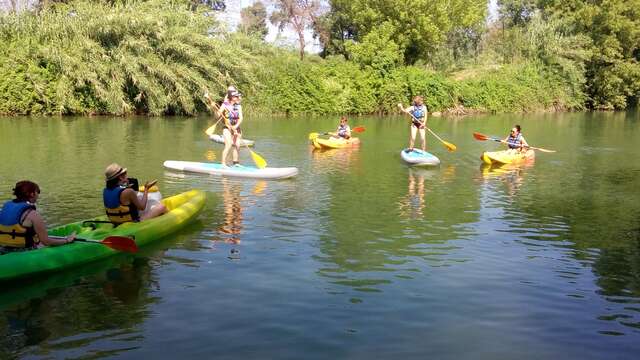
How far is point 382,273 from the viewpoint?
7832 millimetres

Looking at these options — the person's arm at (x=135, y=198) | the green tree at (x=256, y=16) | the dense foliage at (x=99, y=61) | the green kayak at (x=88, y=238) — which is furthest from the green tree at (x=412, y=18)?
the person's arm at (x=135, y=198)

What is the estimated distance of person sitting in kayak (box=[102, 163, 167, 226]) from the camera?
8477 millimetres

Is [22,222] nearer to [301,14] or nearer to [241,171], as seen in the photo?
[241,171]

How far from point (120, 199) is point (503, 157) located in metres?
11.7

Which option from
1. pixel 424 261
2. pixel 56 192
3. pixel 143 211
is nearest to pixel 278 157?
Result: pixel 56 192

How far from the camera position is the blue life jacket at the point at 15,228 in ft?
23.5

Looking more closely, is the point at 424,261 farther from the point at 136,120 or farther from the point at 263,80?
the point at 263,80

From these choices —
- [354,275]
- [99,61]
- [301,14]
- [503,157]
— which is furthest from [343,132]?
[301,14]

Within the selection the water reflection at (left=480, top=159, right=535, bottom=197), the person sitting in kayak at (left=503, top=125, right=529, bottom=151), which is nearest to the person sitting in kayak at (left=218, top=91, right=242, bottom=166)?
the water reflection at (left=480, top=159, right=535, bottom=197)

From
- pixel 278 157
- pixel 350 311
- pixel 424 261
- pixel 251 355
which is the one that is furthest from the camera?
pixel 278 157

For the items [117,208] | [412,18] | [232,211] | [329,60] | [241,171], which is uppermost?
[412,18]

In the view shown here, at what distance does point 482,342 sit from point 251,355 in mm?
2088

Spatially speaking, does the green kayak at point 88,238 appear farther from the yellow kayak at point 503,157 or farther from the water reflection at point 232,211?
the yellow kayak at point 503,157

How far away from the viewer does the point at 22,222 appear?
723 cm
